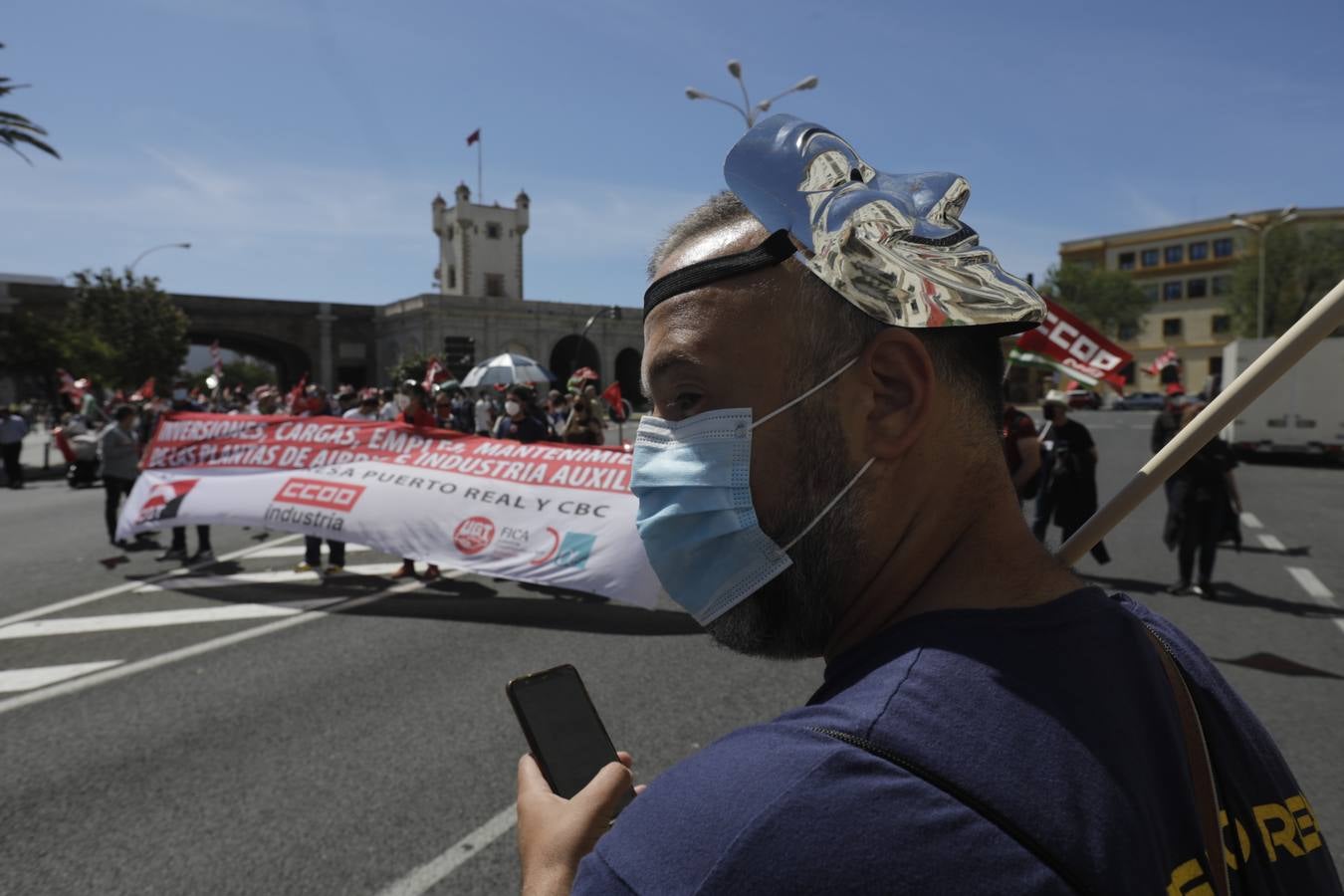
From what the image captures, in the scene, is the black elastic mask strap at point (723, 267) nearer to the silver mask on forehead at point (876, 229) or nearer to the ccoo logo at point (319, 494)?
the silver mask on forehead at point (876, 229)

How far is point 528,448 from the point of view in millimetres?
8367

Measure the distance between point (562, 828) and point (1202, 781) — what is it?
75cm

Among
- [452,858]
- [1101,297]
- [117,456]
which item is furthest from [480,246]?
[452,858]

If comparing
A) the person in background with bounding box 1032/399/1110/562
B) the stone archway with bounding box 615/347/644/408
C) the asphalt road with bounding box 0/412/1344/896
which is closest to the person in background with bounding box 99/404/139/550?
the asphalt road with bounding box 0/412/1344/896

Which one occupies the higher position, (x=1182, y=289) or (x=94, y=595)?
(x=1182, y=289)

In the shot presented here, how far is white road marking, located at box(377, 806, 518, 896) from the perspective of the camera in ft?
10.6

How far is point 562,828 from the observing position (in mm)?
1105

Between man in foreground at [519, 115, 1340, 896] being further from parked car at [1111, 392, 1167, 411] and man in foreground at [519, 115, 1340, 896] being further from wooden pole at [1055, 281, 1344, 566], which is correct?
parked car at [1111, 392, 1167, 411]

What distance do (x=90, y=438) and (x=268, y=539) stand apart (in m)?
9.89

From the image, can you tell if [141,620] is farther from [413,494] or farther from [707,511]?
[707,511]

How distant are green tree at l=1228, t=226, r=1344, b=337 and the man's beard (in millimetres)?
57029

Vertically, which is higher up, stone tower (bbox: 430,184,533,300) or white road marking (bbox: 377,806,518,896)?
stone tower (bbox: 430,184,533,300)

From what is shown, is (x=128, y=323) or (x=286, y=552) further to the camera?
(x=128, y=323)

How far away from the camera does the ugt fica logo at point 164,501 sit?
9117 mm
